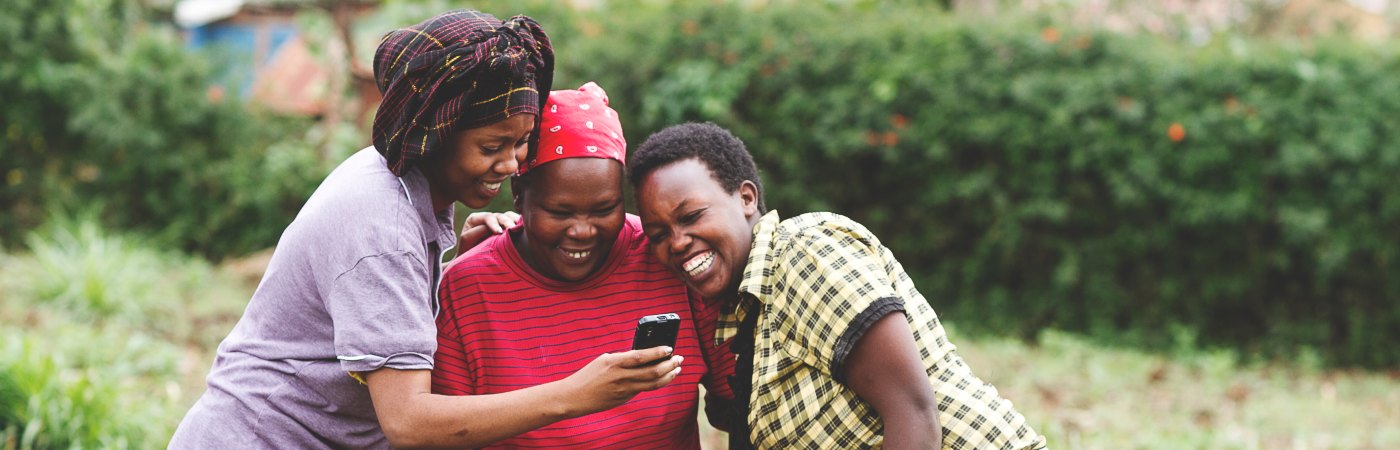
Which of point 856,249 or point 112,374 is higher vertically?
point 856,249

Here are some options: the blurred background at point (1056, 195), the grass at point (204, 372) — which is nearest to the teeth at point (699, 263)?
the grass at point (204, 372)

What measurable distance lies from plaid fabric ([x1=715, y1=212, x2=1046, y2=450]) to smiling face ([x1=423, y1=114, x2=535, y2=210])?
0.61m

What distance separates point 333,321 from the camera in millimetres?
2256

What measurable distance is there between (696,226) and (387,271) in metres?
0.76

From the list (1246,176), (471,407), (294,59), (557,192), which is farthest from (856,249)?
(294,59)

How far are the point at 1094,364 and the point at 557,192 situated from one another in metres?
5.49

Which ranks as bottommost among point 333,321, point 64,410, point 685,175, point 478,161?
point 64,410

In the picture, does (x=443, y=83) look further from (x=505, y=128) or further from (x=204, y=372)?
(x=204, y=372)

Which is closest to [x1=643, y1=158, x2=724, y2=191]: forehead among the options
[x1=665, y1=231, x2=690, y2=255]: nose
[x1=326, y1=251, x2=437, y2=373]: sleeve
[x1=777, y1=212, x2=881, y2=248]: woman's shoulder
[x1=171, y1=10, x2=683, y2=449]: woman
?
[x1=665, y1=231, x2=690, y2=255]: nose

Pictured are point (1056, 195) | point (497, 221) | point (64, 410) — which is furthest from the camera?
point (1056, 195)

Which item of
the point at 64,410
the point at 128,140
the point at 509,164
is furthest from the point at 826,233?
the point at 128,140

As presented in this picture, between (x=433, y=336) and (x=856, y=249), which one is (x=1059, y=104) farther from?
(x=433, y=336)

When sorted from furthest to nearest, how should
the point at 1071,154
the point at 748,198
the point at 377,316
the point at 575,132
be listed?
the point at 1071,154, the point at 748,198, the point at 575,132, the point at 377,316

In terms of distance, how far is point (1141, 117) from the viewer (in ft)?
24.6
